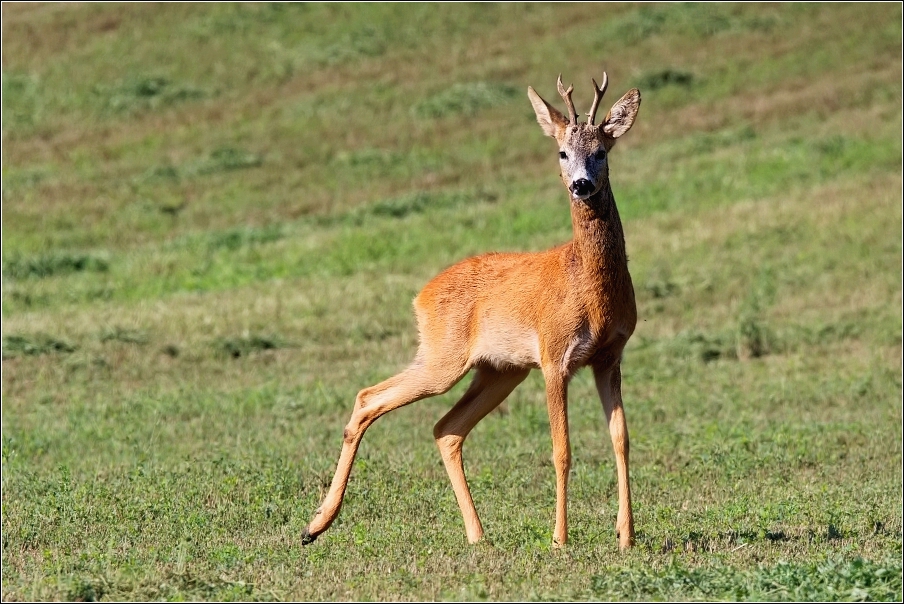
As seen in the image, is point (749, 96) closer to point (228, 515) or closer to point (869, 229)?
point (869, 229)

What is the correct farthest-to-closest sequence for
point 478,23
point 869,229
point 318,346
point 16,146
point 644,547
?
point 478,23
point 16,146
point 869,229
point 318,346
point 644,547

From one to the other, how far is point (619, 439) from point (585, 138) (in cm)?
175

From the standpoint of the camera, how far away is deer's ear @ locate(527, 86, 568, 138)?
8.64m

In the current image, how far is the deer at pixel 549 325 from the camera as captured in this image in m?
8.52

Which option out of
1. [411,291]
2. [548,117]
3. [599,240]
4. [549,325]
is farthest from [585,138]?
[411,291]

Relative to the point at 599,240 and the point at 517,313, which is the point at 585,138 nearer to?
the point at 599,240

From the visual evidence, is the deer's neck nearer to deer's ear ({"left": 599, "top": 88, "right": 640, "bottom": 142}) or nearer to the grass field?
deer's ear ({"left": 599, "top": 88, "right": 640, "bottom": 142})

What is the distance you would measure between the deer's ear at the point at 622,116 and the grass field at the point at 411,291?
7.92ft

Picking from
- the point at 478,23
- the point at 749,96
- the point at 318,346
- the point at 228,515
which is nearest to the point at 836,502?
the point at 228,515

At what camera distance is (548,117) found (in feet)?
28.6

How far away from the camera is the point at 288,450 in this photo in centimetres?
1280

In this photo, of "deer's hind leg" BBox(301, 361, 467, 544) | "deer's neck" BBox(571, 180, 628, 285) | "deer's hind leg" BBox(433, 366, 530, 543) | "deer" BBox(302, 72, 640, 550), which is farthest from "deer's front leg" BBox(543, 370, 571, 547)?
"deer's hind leg" BBox(433, 366, 530, 543)

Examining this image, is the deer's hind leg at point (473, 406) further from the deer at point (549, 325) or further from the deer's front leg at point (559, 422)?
the deer's front leg at point (559, 422)

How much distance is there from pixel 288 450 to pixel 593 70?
22128mm
